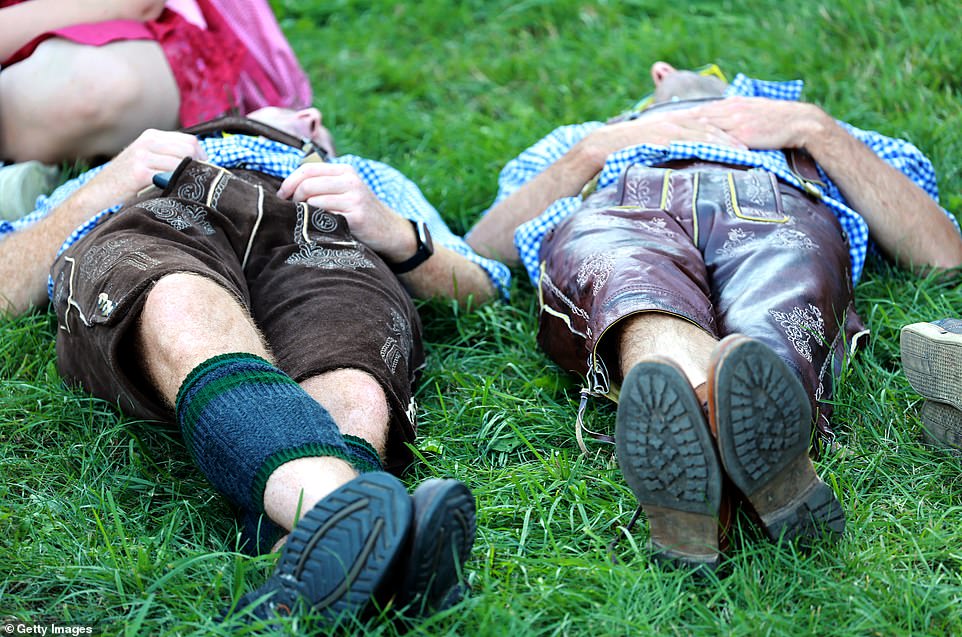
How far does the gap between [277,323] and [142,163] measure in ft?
1.84

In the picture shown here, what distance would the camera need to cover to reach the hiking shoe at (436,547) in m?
1.57

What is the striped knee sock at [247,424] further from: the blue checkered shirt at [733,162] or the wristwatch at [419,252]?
the blue checkered shirt at [733,162]

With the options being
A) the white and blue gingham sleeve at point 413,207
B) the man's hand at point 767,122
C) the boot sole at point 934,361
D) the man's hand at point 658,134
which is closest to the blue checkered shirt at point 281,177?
the white and blue gingham sleeve at point 413,207

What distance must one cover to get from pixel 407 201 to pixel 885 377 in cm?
146

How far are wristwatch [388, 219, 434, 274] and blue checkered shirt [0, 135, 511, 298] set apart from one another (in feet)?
0.60

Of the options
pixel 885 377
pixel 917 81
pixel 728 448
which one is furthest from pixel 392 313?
pixel 917 81

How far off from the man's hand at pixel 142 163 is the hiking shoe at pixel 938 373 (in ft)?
5.58

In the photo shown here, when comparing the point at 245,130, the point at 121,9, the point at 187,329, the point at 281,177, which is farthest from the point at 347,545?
the point at 121,9

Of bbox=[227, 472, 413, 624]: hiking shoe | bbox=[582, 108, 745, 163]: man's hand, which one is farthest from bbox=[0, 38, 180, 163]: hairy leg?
bbox=[227, 472, 413, 624]: hiking shoe

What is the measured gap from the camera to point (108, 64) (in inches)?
119

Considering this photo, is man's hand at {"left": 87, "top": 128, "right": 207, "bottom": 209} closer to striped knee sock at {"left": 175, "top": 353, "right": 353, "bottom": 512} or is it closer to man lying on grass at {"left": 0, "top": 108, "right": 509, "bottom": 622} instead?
man lying on grass at {"left": 0, "top": 108, "right": 509, "bottom": 622}

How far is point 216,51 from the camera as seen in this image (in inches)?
135

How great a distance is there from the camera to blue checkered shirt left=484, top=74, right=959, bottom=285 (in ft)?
9.36

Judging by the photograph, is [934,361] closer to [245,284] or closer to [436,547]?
[436,547]
